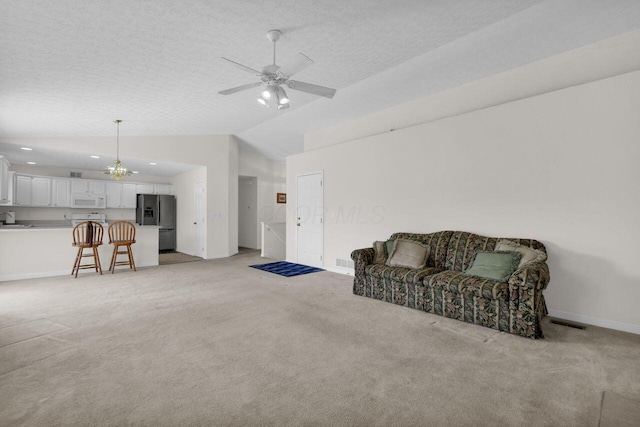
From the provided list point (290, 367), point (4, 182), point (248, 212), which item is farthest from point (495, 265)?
point (4, 182)

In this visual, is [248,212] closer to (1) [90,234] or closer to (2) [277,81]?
(1) [90,234]

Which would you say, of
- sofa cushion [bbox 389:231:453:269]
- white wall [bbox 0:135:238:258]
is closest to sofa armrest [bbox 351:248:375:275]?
sofa cushion [bbox 389:231:453:269]

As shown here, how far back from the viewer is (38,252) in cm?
553

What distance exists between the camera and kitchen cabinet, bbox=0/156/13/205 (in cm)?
578

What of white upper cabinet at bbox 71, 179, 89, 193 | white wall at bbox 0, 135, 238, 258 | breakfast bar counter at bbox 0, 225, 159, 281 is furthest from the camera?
white upper cabinet at bbox 71, 179, 89, 193

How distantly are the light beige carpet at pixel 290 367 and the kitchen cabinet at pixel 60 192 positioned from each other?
15.6 feet

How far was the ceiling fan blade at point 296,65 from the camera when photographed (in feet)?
9.10

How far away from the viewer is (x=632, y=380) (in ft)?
6.98

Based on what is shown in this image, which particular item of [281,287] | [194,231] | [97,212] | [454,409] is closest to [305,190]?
[281,287]

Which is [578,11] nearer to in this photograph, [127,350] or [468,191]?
[468,191]

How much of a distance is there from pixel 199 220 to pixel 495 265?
23.0ft

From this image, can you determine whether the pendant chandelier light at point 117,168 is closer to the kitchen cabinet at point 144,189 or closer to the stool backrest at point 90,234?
the stool backrest at point 90,234

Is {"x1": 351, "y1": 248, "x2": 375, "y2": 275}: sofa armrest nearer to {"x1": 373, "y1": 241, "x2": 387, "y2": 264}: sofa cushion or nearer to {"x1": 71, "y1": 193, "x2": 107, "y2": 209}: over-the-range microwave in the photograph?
{"x1": 373, "y1": 241, "x2": 387, "y2": 264}: sofa cushion

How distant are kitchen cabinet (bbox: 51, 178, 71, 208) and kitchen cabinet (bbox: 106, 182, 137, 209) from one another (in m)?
0.86
